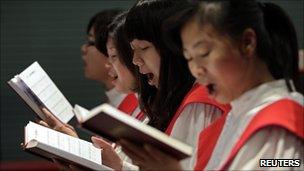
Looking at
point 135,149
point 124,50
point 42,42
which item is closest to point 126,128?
point 135,149

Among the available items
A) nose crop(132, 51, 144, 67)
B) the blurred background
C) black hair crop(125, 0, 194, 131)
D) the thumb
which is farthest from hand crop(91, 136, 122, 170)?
the blurred background

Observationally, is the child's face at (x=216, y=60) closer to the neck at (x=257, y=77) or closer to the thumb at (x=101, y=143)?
the neck at (x=257, y=77)

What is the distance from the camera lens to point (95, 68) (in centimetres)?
349

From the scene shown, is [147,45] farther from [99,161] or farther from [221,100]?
[221,100]

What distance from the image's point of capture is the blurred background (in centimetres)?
404

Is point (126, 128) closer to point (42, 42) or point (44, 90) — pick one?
point (44, 90)

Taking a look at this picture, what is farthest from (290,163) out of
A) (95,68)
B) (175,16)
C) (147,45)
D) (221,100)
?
(95,68)

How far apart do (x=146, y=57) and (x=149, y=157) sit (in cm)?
52

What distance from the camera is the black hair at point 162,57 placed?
1.79 m

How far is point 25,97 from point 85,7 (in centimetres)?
187

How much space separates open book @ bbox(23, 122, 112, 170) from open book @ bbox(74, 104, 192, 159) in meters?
0.34

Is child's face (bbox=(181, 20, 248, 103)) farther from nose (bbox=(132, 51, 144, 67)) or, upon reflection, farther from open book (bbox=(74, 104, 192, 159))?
nose (bbox=(132, 51, 144, 67))

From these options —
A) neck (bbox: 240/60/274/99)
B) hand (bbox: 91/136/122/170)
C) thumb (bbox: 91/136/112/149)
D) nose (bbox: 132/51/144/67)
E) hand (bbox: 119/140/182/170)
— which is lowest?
hand (bbox: 91/136/122/170)

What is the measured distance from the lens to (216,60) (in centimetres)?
131
